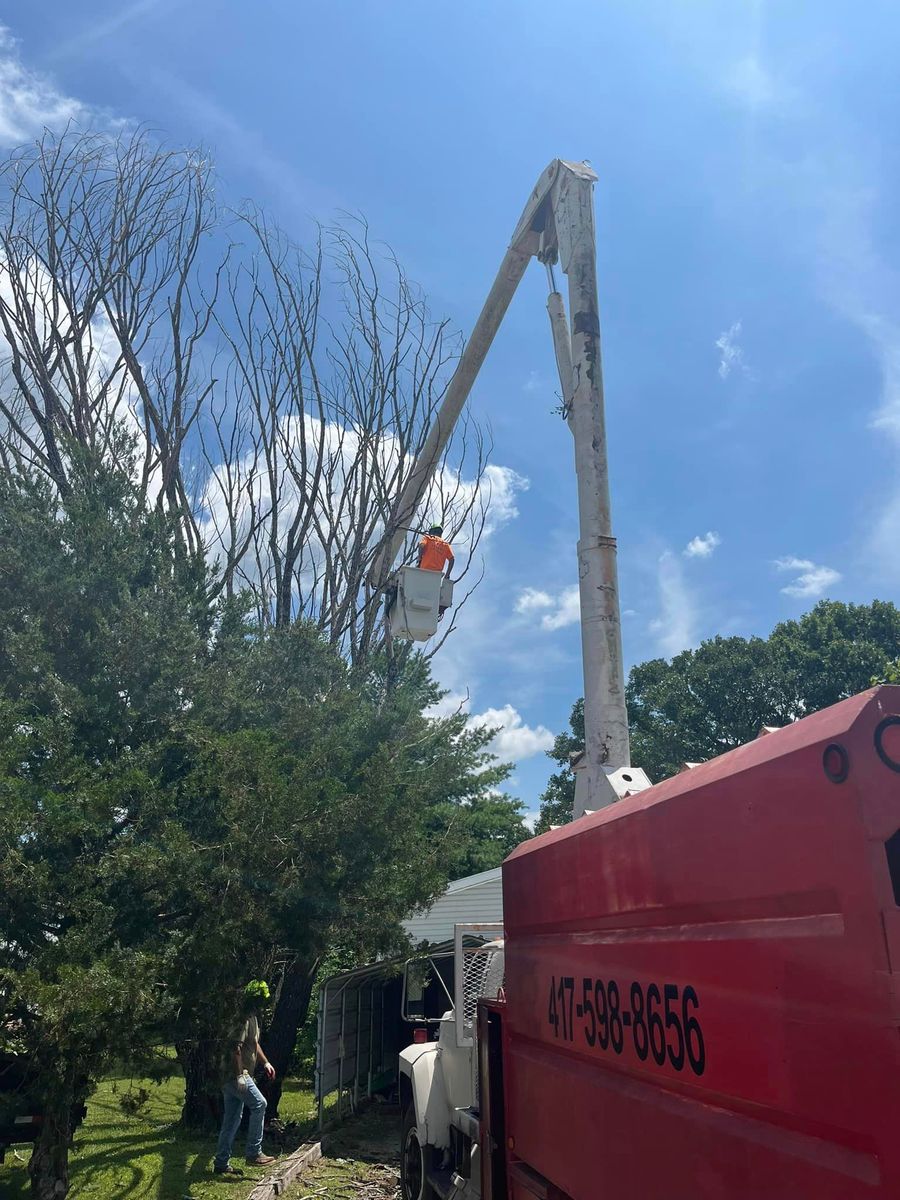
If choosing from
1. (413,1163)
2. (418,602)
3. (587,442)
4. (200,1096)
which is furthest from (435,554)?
(200,1096)

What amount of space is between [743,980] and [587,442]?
4.43m

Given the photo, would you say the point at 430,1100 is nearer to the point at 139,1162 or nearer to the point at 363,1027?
the point at 139,1162

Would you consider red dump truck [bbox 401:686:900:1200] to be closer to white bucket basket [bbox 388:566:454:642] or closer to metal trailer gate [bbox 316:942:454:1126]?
white bucket basket [bbox 388:566:454:642]

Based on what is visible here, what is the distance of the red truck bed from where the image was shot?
1.90 m

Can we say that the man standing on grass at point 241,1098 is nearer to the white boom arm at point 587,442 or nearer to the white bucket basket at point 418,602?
the white bucket basket at point 418,602

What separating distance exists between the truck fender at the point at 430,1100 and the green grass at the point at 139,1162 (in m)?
2.47

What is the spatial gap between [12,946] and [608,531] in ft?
17.2

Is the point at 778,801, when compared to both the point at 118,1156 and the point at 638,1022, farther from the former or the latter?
the point at 118,1156

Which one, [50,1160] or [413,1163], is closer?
[50,1160]

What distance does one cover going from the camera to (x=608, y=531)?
591 centimetres

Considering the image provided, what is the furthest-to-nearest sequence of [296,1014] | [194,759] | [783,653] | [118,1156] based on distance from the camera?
[783,653] → [296,1014] → [118,1156] → [194,759]

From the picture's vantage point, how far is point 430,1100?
6.15m

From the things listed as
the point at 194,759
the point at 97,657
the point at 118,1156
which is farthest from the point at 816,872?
the point at 118,1156

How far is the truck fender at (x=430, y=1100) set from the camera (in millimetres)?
6051
